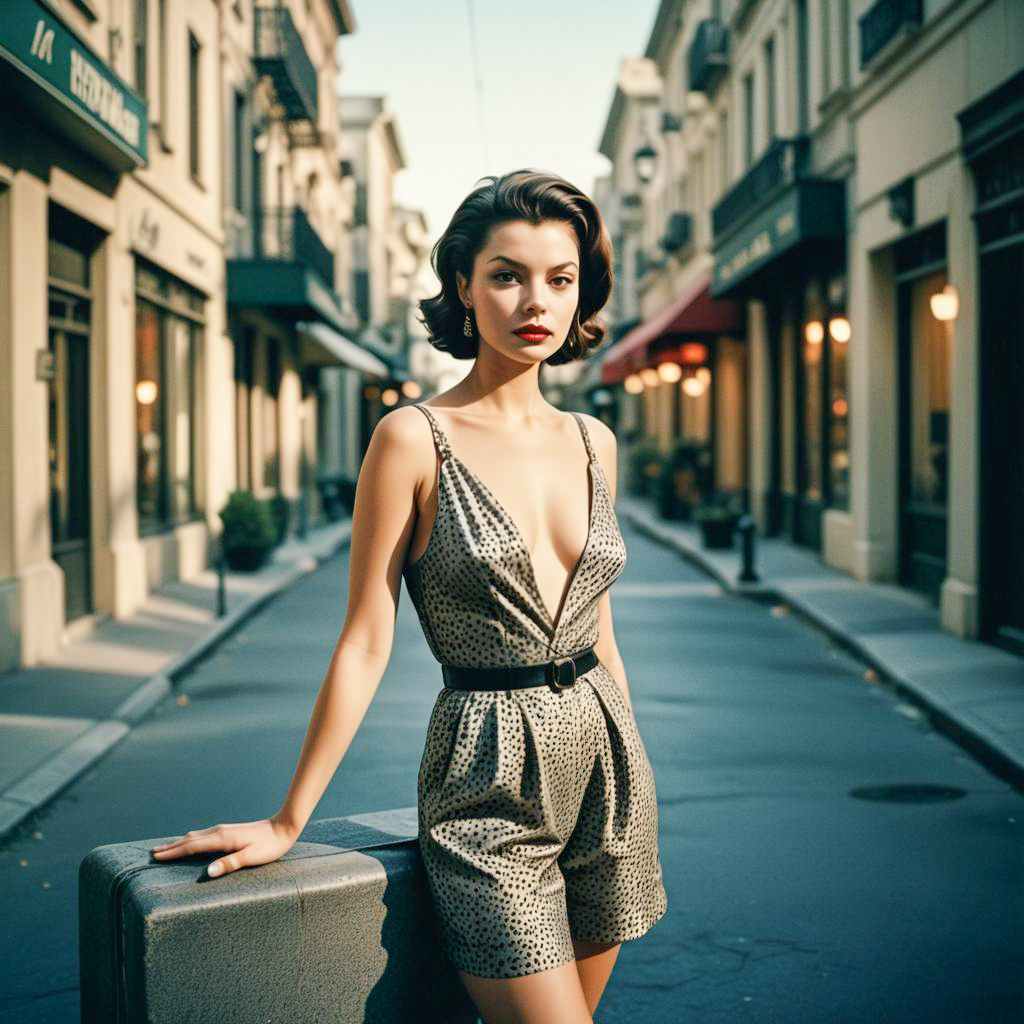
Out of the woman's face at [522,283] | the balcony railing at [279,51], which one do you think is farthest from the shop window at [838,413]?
the woman's face at [522,283]

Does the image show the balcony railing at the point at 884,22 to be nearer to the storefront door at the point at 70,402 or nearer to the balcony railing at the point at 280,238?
the storefront door at the point at 70,402

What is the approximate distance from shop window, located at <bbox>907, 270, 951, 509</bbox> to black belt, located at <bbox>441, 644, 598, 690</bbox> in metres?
11.6

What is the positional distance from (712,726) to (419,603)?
587 centimetres

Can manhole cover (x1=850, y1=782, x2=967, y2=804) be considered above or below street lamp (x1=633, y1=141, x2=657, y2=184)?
below

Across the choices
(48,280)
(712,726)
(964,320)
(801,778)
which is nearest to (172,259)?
(48,280)

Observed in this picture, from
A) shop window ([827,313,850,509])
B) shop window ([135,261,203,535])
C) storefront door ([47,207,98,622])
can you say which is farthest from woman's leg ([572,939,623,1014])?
shop window ([827,313,850,509])

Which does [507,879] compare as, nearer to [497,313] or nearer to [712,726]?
[497,313]

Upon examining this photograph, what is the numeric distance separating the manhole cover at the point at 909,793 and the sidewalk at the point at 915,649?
346mm

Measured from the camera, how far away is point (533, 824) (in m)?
2.34

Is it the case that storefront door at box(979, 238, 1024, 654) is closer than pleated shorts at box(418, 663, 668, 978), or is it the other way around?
pleated shorts at box(418, 663, 668, 978)

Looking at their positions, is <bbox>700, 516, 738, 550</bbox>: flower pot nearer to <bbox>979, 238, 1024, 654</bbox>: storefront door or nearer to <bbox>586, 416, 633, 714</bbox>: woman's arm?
<bbox>979, 238, 1024, 654</bbox>: storefront door

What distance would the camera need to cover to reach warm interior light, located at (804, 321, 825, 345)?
61.6 feet

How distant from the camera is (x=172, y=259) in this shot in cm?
1627

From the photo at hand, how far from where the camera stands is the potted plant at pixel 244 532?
17.4 meters
